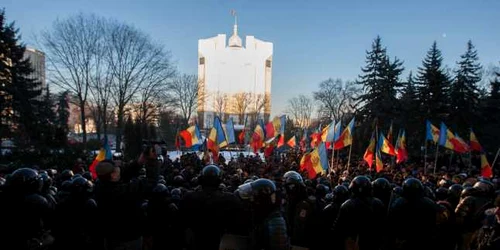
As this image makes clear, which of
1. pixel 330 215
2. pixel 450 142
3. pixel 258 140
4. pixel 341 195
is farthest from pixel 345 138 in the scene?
pixel 330 215

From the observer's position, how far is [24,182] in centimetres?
435

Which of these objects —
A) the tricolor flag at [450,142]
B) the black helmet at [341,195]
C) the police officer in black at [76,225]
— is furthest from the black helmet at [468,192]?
the tricolor flag at [450,142]

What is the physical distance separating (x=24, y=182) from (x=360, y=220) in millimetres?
3878

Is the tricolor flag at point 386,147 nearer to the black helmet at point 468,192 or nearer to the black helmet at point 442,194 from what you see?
the black helmet at point 442,194

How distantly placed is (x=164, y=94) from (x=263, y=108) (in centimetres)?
4183

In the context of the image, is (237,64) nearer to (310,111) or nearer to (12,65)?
(310,111)

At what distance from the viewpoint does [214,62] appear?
8069cm

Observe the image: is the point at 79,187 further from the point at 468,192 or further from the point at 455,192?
the point at 455,192

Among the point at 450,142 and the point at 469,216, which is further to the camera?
the point at 450,142

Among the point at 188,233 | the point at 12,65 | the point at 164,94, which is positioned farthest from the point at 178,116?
the point at 188,233

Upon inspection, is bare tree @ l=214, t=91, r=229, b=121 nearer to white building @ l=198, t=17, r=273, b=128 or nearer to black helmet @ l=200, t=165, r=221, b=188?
white building @ l=198, t=17, r=273, b=128

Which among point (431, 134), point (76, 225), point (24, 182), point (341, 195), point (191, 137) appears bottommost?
point (76, 225)

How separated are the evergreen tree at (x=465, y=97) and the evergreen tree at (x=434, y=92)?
75 centimetres

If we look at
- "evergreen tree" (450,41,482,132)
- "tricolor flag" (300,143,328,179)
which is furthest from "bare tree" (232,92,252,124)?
"tricolor flag" (300,143,328,179)
